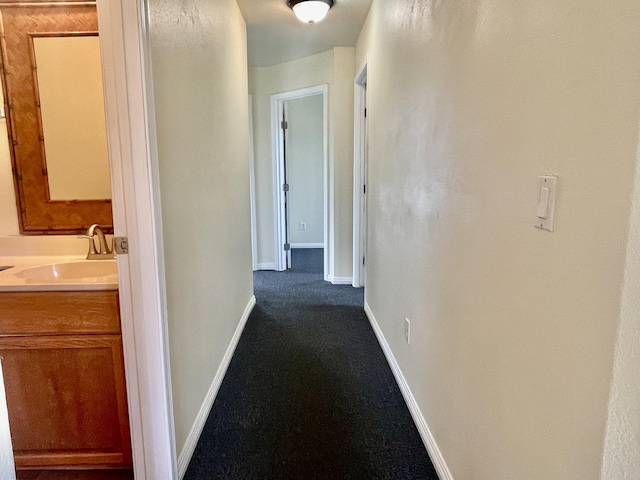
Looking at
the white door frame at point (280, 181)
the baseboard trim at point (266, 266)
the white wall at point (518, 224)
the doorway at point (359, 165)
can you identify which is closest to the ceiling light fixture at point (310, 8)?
the white wall at point (518, 224)

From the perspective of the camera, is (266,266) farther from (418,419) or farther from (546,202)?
(546,202)

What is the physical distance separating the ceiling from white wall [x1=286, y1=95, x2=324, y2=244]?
70.3 inches

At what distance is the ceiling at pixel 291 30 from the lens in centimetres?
291

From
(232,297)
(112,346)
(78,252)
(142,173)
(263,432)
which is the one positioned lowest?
(263,432)

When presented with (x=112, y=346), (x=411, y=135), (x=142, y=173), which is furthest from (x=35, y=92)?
(x=411, y=135)

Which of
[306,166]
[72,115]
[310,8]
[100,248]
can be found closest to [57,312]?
[100,248]

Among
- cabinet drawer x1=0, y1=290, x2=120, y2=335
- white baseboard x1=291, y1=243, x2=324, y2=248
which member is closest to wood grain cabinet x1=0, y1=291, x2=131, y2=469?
cabinet drawer x1=0, y1=290, x2=120, y2=335

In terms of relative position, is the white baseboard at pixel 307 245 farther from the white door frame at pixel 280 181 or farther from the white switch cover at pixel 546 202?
the white switch cover at pixel 546 202

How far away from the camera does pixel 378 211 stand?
2.83 metres

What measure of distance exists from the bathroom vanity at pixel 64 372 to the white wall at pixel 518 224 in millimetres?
1222

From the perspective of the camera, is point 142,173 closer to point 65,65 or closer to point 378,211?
point 65,65

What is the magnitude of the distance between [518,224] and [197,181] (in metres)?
1.40

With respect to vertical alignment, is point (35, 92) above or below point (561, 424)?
above

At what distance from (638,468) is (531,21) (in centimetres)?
91
